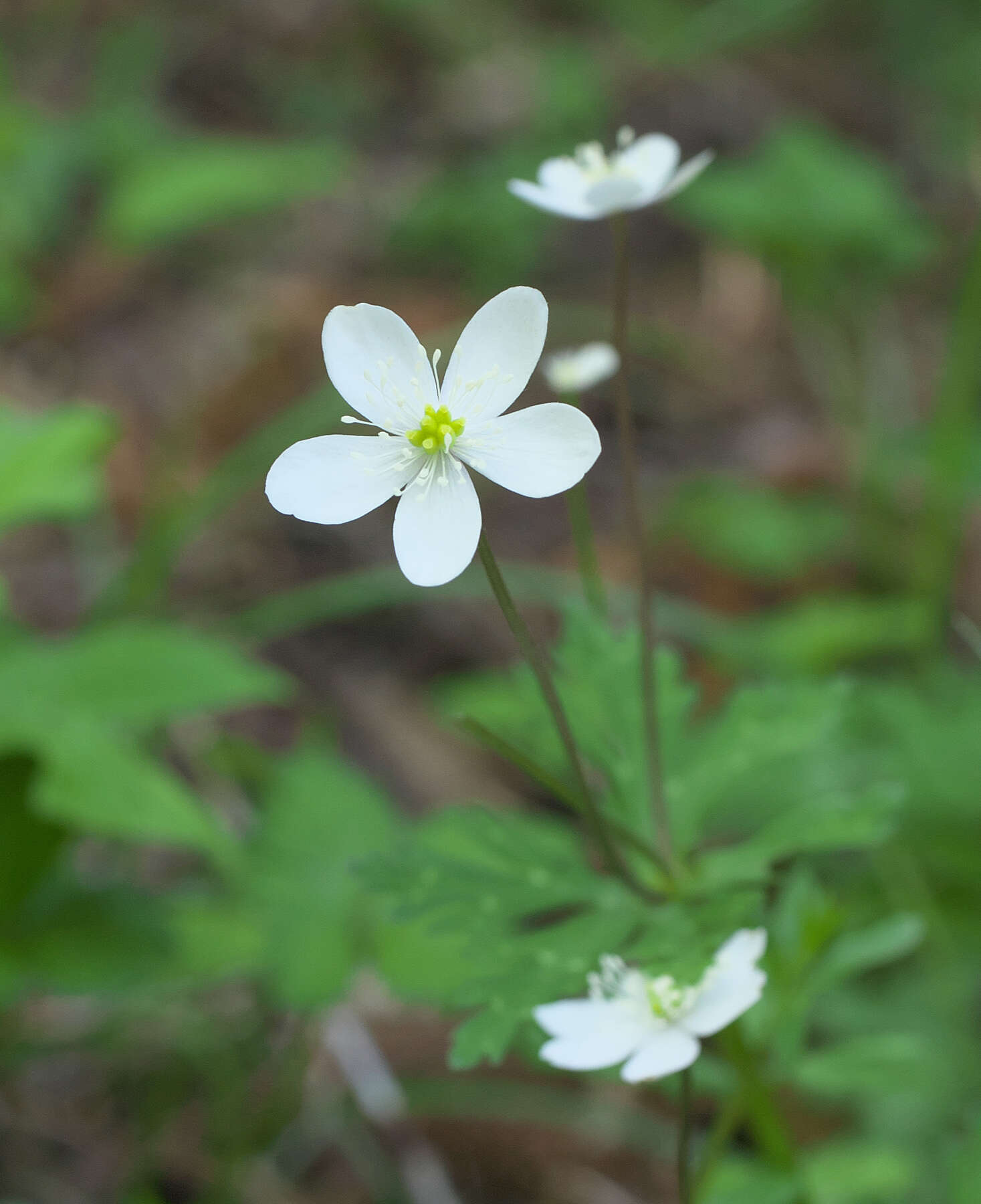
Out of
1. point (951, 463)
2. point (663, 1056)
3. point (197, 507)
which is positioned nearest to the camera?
point (663, 1056)

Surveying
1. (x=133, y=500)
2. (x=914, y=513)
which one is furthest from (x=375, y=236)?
(x=914, y=513)

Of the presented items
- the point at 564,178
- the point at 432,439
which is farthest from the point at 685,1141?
the point at 564,178

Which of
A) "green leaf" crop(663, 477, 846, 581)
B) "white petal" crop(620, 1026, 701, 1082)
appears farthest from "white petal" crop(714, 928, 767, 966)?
"green leaf" crop(663, 477, 846, 581)

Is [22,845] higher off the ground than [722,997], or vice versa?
[22,845]

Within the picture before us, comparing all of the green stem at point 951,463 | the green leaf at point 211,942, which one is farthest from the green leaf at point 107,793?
the green stem at point 951,463

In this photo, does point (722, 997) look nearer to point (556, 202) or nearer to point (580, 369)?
point (556, 202)

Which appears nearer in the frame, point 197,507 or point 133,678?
point 133,678

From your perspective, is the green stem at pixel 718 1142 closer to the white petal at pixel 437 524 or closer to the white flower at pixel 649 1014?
the white flower at pixel 649 1014
